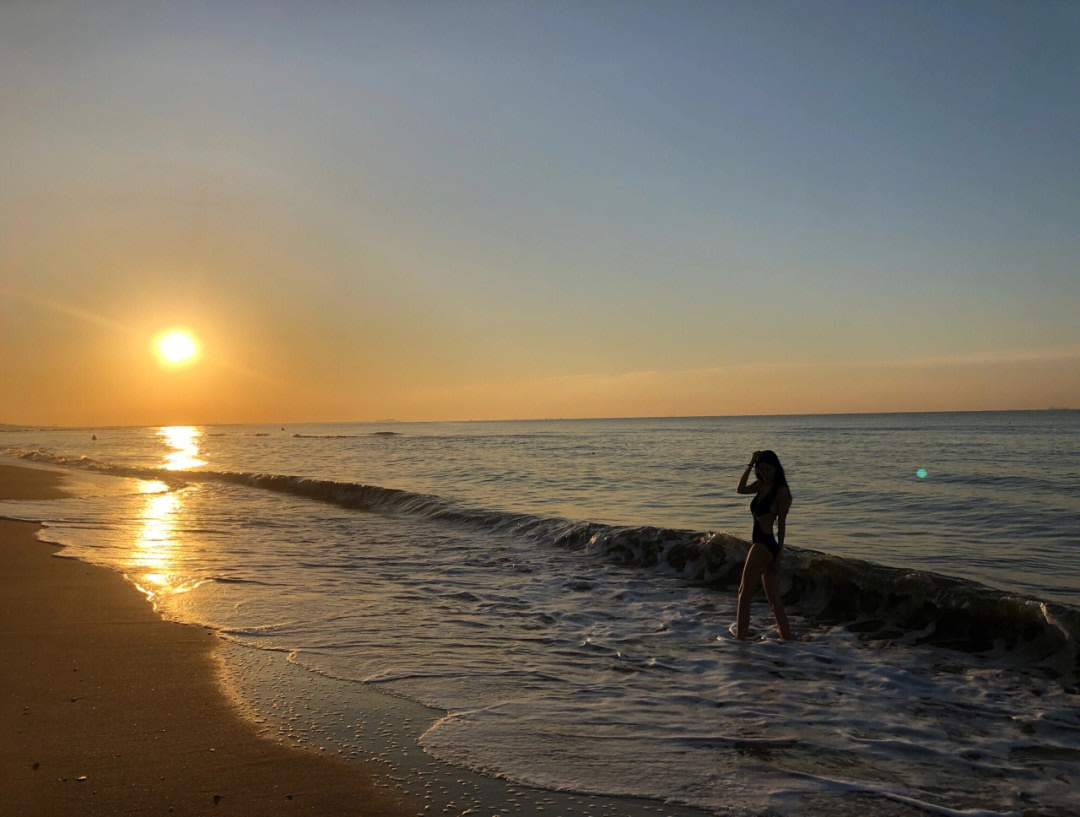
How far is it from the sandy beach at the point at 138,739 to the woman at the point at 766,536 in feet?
17.3

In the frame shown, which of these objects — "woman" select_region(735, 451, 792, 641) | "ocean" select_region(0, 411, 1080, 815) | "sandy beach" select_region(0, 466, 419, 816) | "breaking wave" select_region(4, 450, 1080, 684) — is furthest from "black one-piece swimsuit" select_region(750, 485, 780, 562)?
"sandy beach" select_region(0, 466, 419, 816)

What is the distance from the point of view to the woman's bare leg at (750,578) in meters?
8.24

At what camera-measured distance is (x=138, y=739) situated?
457 centimetres

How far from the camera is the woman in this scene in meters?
8.15

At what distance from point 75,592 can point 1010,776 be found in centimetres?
994

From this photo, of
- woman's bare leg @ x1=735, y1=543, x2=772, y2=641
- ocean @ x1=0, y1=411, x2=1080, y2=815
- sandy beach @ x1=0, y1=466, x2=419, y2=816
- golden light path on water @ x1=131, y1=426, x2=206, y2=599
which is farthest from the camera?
golden light path on water @ x1=131, y1=426, x2=206, y2=599

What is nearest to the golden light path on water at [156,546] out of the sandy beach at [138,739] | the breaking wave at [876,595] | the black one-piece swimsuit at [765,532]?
the sandy beach at [138,739]

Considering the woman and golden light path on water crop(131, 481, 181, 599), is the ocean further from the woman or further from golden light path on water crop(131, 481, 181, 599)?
the woman

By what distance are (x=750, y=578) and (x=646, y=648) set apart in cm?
154

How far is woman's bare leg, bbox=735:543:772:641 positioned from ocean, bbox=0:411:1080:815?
260 millimetres

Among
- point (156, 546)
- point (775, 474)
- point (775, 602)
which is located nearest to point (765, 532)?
point (775, 474)

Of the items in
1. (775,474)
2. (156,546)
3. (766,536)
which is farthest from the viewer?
(156,546)

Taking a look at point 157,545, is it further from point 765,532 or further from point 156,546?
point 765,532

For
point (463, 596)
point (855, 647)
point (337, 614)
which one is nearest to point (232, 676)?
point (337, 614)
